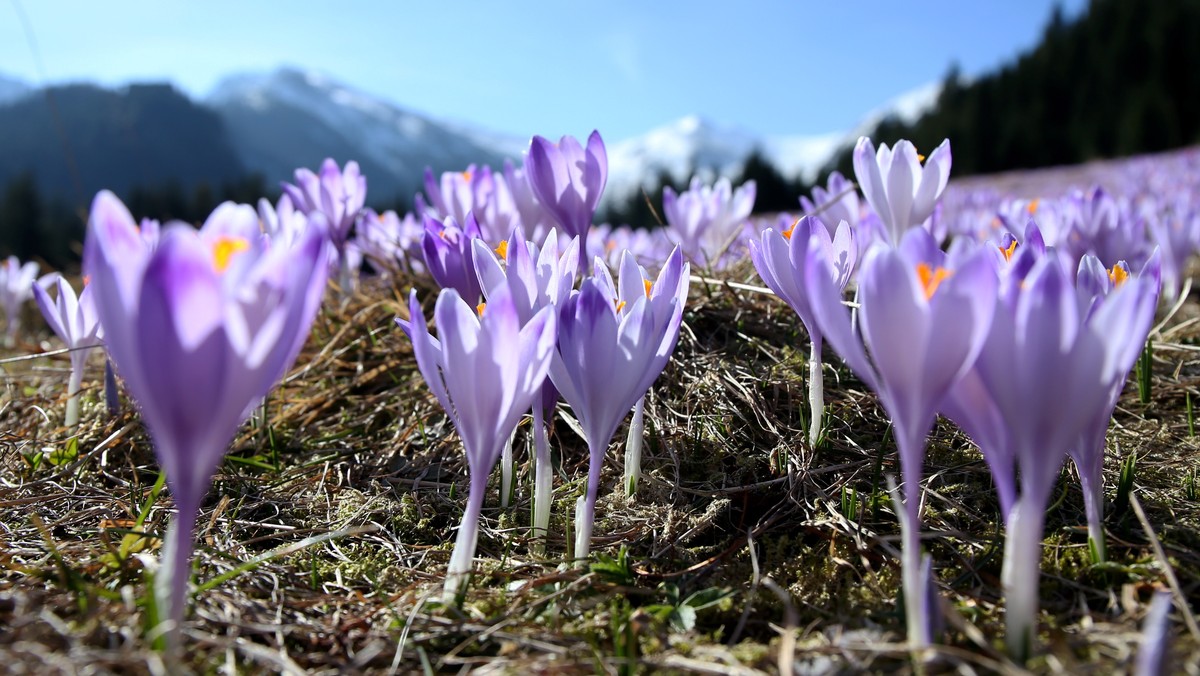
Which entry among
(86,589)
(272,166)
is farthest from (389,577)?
(272,166)

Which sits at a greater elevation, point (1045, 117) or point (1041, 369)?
point (1045, 117)

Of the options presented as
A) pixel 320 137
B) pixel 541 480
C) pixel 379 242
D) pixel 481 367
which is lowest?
pixel 541 480

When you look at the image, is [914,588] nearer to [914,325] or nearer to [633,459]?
[914,325]

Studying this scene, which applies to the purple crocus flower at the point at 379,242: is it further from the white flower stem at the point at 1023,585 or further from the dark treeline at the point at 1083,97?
the dark treeline at the point at 1083,97

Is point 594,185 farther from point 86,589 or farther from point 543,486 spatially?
point 86,589

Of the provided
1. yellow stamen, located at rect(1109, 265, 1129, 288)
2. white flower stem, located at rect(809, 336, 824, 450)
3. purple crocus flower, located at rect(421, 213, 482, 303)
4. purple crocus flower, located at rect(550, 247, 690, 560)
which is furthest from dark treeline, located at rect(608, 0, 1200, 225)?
purple crocus flower, located at rect(550, 247, 690, 560)

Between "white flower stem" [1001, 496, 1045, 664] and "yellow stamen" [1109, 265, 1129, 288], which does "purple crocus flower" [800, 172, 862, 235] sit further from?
"white flower stem" [1001, 496, 1045, 664]

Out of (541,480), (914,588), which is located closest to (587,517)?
(541,480)
